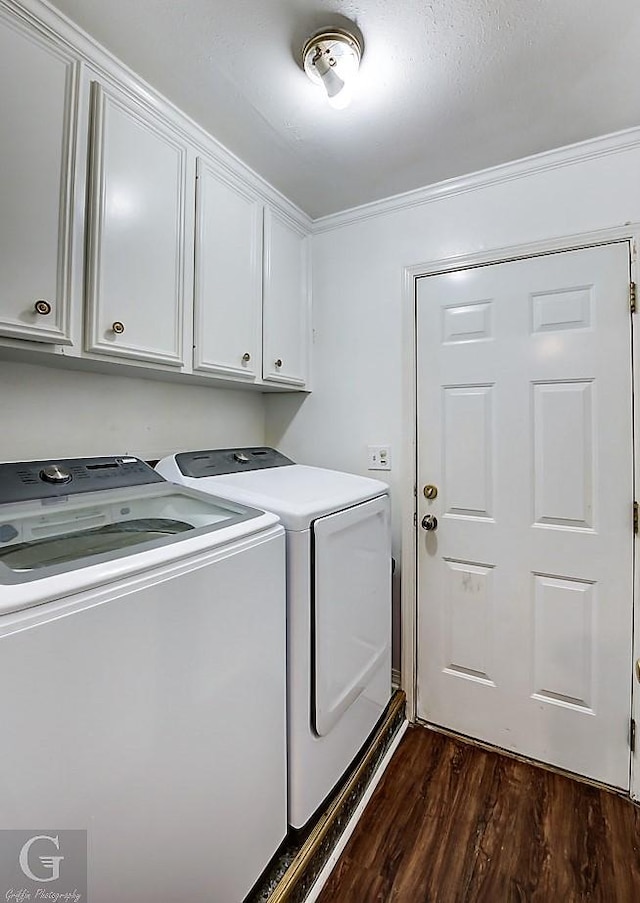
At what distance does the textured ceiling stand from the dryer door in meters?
1.36

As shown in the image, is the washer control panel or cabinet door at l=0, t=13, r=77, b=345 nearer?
cabinet door at l=0, t=13, r=77, b=345

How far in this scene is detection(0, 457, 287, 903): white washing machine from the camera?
646 mm

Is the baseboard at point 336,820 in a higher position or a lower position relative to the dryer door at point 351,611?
lower

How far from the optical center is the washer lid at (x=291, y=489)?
1255 mm

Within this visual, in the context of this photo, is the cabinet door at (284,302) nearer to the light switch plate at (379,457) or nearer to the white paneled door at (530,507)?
the light switch plate at (379,457)

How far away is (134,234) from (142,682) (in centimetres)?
125

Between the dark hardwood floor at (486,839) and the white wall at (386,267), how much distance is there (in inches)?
36.1

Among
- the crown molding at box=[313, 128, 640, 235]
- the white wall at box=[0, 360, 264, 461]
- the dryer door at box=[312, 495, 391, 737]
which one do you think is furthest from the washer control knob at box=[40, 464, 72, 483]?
the crown molding at box=[313, 128, 640, 235]

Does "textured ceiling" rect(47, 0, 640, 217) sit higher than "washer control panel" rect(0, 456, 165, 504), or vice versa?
"textured ceiling" rect(47, 0, 640, 217)

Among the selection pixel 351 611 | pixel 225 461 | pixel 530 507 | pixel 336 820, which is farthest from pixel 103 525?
pixel 530 507

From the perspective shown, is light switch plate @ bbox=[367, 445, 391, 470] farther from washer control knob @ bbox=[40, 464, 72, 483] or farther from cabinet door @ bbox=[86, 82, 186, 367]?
washer control knob @ bbox=[40, 464, 72, 483]

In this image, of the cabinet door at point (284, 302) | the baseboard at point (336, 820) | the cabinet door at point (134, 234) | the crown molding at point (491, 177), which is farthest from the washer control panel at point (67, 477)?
the crown molding at point (491, 177)

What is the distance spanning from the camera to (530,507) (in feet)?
5.60

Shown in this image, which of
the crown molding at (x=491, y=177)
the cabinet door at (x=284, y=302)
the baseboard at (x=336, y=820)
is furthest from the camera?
the cabinet door at (x=284, y=302)
